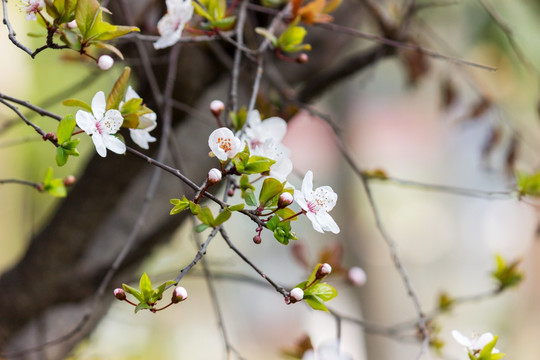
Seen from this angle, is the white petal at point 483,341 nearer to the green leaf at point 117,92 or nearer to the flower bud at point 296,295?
the flower bud at point 296,295

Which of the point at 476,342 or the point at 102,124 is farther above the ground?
the point at 476,342

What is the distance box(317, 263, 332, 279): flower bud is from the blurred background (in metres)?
0.47

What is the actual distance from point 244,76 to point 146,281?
0.57m

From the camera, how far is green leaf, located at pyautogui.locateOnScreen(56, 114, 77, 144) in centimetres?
41

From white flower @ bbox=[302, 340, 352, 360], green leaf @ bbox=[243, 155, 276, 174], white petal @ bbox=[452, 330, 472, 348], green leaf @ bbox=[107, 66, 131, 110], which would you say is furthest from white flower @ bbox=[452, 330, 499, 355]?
green leaf @ bbox=[107, 66, 131, 110]

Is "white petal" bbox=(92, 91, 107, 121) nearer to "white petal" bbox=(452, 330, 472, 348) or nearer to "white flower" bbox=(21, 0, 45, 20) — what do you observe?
"white flower" bbox=(21, 0, 45, 20)

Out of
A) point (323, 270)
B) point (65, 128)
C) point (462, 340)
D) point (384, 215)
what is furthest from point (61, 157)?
point (384, 215)

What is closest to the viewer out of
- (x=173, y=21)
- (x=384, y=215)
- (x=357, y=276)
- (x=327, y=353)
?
(x=173, y=21)

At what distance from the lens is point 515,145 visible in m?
0.94

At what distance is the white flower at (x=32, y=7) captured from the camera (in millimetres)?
426

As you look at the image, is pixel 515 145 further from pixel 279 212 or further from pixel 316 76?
pixel 279 212

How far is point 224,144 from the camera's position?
405 millimetres

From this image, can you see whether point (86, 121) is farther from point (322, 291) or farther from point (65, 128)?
point (322, 291)

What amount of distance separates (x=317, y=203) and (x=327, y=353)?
1.02ft
